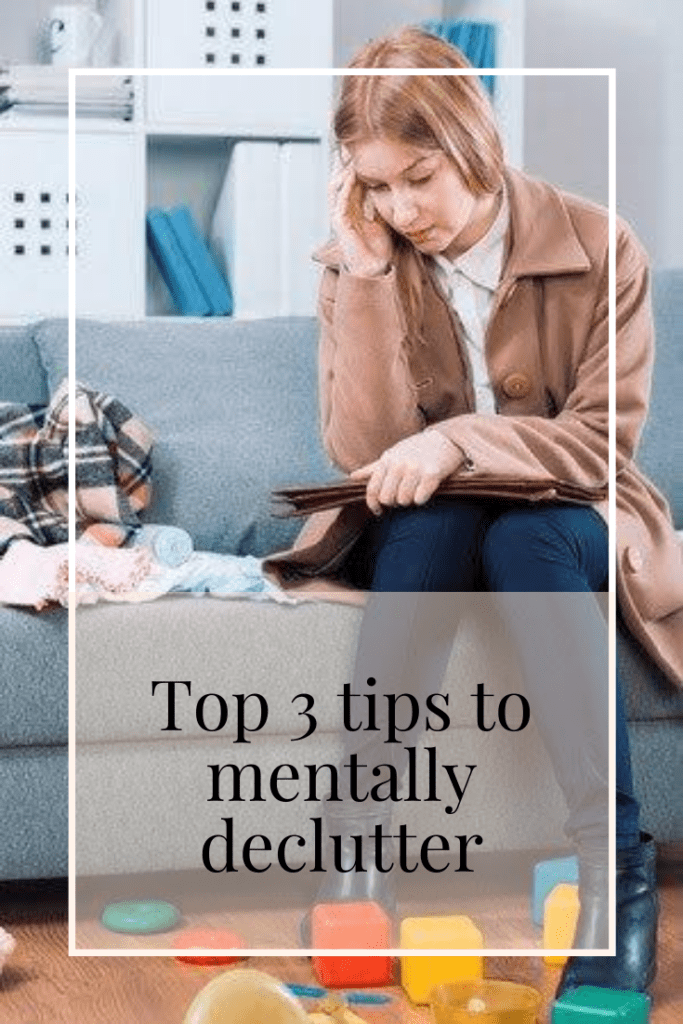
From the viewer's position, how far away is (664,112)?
3213mm

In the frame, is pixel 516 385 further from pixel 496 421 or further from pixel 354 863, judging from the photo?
pixel 354 863

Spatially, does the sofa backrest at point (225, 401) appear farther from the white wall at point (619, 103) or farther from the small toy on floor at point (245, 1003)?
the small toy on floor at point (245, 1003)

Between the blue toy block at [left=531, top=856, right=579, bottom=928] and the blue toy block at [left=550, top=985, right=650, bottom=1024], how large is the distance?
31 cm

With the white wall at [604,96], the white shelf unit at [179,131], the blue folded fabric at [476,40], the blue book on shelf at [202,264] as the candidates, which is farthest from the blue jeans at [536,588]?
the white wall at [604,96]

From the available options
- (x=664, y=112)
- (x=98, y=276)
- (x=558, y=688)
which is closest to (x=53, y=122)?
(x=98, y=276)

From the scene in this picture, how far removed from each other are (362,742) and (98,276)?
1.34 metres

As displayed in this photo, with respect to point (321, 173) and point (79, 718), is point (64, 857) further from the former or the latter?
point (321, 173)

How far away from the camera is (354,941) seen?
1.69 meters

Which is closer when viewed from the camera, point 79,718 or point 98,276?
point 79,718

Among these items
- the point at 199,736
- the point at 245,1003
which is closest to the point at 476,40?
the point at 199,736

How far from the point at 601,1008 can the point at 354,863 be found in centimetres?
31

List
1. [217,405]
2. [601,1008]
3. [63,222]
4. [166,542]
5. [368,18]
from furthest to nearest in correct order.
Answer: [368,18], [63,222], [217,405], [166,542], [601,1008]

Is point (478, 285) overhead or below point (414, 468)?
overhead

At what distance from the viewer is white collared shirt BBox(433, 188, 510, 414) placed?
5.63 feet
